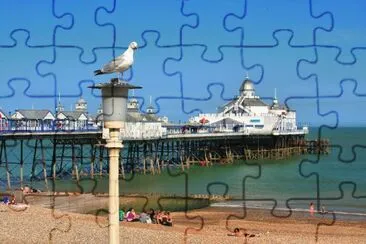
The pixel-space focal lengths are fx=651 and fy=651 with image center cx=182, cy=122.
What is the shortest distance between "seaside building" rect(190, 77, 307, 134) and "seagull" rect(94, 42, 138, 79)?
4319 cm

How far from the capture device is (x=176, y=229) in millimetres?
15086

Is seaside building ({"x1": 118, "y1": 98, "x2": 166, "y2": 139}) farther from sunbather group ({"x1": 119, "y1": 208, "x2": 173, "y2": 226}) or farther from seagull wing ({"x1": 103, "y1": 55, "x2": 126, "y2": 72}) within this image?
seagull wing ({"x1": 103, "y1": 55, "x2": 126, "y2": 72})

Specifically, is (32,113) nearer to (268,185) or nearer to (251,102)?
(268,185)

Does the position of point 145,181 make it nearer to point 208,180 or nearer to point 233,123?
point 208,180

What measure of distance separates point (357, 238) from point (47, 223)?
7.59 meters

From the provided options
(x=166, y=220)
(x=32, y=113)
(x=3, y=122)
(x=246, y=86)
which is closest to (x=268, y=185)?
(x=3, y=122)

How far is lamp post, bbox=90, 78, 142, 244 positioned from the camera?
4.70 metres

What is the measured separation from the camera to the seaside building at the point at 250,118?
50.8 m

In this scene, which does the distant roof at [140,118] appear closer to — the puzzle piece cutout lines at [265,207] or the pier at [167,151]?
the pier at [167,151]

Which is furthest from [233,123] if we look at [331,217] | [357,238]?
[357,238]

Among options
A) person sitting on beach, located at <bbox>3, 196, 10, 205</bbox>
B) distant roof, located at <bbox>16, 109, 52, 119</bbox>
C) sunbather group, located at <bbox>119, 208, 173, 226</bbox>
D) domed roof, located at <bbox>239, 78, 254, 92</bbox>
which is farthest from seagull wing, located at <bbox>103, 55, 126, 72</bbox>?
domed roof, located at <bbox>239, 78, 254, 92</bbox>

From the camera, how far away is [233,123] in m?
52.2

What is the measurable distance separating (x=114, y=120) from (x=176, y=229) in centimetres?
1060

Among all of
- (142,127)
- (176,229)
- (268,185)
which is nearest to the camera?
(176,229)
